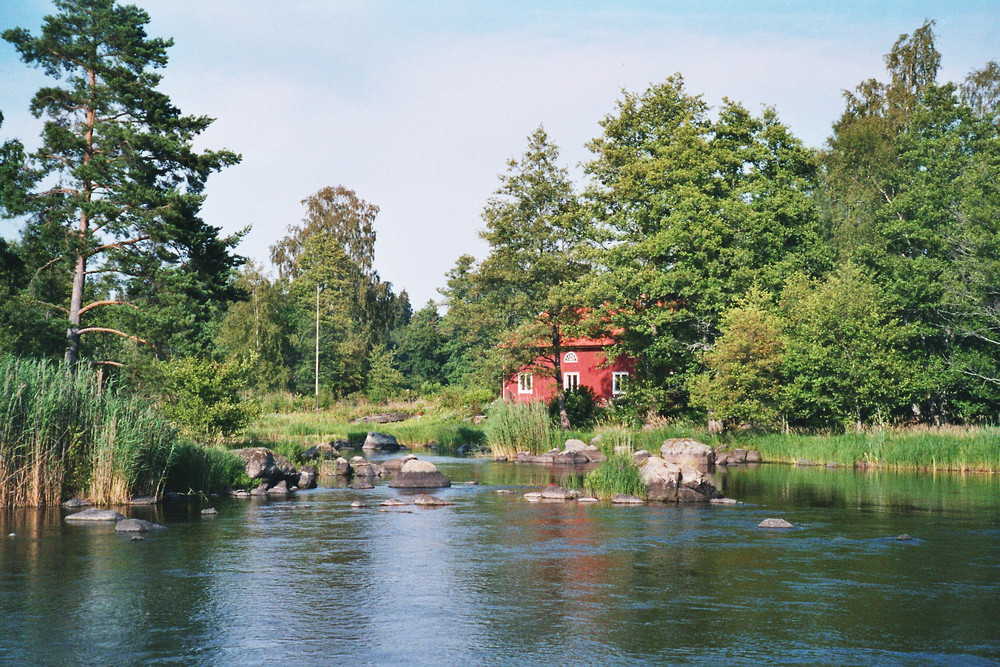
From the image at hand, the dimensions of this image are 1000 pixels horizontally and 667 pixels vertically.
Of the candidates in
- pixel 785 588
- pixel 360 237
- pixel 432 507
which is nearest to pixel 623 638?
pixel 785 588

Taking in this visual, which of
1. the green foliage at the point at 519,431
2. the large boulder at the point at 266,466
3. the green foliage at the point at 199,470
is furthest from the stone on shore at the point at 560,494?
the green foliage at the point at 519,431

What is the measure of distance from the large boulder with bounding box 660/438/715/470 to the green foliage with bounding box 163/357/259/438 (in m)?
17.6

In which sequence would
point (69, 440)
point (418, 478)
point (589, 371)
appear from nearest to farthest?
1. point (69, 440)
2. point (418, 478)
3. point (589, 371)

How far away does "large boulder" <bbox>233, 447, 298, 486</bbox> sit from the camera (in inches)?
1154

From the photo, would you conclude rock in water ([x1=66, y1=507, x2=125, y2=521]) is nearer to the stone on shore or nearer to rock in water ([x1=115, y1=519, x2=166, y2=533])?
rock in water ([x1=115, y1=519, x2=166, y2=533])

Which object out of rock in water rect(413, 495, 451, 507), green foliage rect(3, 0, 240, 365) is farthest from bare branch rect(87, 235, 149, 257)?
rock in water rect(413, 495, 451, 507)

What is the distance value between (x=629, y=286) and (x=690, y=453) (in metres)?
12.6

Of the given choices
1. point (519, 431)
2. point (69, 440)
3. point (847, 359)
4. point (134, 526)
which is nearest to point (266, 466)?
point (69, 440)

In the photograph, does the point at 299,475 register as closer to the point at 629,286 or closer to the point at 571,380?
the point at 629,286

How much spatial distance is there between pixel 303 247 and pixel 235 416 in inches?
2165

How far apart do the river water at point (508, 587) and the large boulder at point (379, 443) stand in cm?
2318

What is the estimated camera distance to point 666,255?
4928 centimetres

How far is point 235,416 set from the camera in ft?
107

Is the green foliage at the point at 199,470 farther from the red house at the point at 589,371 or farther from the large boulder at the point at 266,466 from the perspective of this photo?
the red house at the point at 589,371
